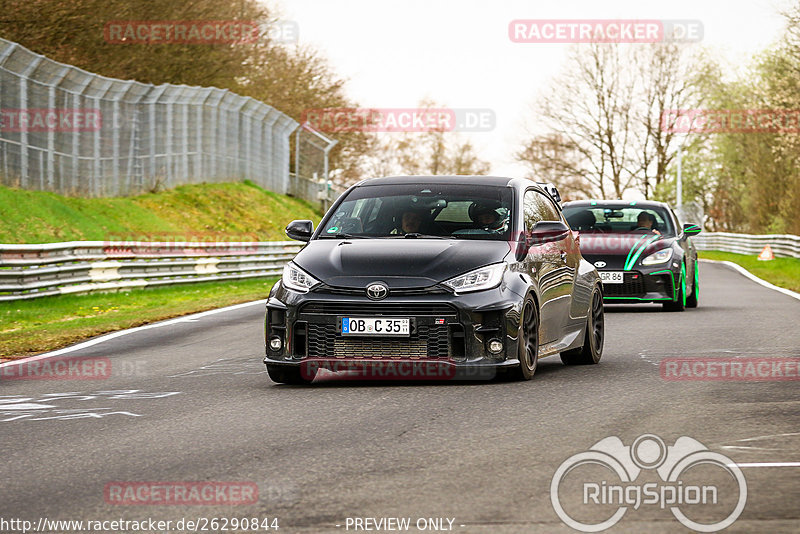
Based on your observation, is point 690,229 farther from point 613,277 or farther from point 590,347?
point 590,347

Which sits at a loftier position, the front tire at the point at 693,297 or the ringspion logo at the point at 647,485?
the ringspion logo at the point at 647,485

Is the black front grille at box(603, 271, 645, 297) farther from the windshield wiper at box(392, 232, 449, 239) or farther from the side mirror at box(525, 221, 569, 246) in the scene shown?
the windshield wiper at box(392, 232, 449, 239)

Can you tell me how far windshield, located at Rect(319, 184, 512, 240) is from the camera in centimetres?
1052

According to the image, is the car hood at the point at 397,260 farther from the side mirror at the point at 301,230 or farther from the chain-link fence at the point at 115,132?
the chain-link fence at the point at 115,132

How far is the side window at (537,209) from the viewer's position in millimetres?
10934

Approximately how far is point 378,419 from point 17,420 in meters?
2.32

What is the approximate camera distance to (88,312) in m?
20.7

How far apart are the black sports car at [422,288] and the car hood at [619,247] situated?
7855 mm

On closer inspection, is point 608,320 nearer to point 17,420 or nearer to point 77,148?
point 17,420

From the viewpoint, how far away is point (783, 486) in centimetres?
589

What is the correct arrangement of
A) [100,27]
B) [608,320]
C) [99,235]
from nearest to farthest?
[608,320], [99,235], [100,27]

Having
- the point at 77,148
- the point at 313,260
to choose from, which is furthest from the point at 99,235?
the point at 313,260

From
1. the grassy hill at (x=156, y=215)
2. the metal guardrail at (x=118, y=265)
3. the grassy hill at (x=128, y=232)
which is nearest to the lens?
the grassy hill at (x=128, y=232)

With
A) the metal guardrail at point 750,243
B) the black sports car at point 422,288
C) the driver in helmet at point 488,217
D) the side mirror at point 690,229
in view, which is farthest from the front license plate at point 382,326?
the metal guardrail at point 750,243
